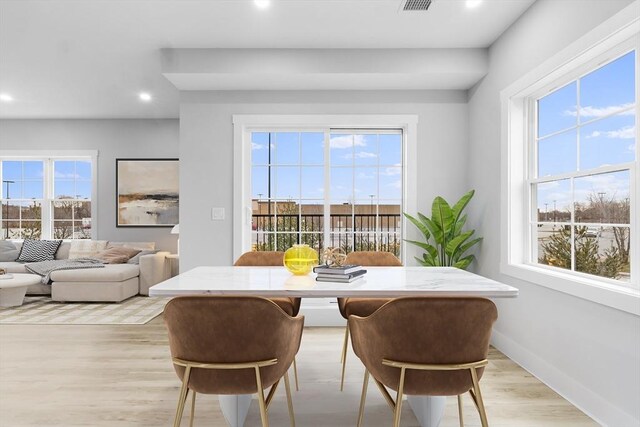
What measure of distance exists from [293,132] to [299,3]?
1.57 m

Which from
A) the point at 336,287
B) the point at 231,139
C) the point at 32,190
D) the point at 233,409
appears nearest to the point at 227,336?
the point at 336,287

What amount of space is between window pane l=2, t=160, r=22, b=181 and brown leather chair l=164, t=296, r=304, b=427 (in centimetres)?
688

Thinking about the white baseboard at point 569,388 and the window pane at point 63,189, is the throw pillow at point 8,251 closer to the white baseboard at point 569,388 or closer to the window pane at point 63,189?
the window pane at point 63,189

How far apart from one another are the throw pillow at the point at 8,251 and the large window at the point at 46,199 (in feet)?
1.80

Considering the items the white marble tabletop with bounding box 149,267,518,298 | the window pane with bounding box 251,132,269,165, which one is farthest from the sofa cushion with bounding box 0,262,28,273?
the white marble tabletop with bounding box 149,267,518,298

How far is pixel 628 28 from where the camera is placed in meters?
2.03

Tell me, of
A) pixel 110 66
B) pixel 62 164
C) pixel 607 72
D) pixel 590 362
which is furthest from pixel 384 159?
pixel 62 164

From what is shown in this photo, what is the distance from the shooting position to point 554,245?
113 inches

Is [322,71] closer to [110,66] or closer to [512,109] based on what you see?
[512,109]

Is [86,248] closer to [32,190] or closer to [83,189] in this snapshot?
[83,189]

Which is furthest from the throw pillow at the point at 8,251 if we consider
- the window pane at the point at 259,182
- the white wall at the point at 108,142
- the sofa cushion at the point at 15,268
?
the window pane at the point at 259,182

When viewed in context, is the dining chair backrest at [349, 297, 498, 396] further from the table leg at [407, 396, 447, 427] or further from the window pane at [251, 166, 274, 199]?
the window pane at [251, 166, 274, 199]

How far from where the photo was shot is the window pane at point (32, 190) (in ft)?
22.3

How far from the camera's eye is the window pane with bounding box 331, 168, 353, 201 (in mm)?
4402
